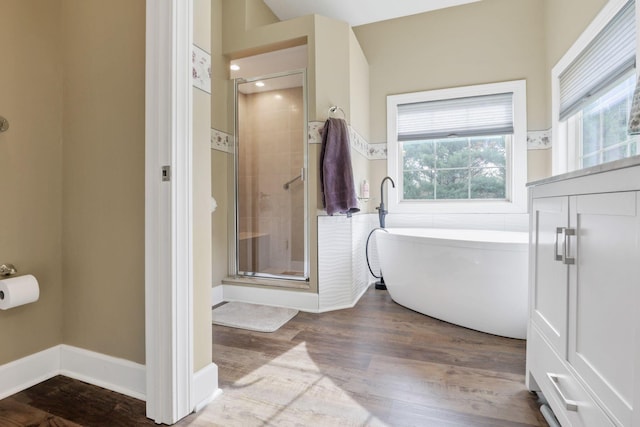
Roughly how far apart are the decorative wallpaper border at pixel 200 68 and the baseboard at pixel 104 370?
3.86 ft

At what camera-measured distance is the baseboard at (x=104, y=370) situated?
1288mm

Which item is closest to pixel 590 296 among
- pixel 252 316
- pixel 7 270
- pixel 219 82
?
pixel 252 316

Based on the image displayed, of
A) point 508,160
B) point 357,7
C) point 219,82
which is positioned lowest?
point 508,160

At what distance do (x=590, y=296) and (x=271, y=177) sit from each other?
2.64 metres

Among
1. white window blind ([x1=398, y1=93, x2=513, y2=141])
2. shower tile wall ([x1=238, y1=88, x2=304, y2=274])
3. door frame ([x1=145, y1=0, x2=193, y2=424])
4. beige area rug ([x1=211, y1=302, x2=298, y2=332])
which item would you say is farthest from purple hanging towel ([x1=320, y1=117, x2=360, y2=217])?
door frame ([x1=145, y1=0, x2=193, y2=424])

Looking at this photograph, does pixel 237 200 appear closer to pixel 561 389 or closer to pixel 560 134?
pixel 561 389

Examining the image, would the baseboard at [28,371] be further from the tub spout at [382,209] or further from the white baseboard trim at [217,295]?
the tub spout at [382,209]

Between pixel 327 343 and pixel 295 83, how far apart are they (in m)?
2.11

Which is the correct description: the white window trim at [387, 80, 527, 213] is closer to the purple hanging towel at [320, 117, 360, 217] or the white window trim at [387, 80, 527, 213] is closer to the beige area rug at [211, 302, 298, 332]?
the purple hanging towel at [320, 117, 360, 217]

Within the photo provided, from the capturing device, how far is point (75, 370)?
1.43 metres

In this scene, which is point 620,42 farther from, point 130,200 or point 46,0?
point 46,0

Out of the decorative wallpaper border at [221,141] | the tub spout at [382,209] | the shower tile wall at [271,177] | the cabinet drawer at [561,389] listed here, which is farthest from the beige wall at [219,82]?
the cabinet drawer at [561,389]

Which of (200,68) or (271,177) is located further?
(271,177)

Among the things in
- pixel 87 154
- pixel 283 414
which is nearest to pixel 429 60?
pixel 87 154
